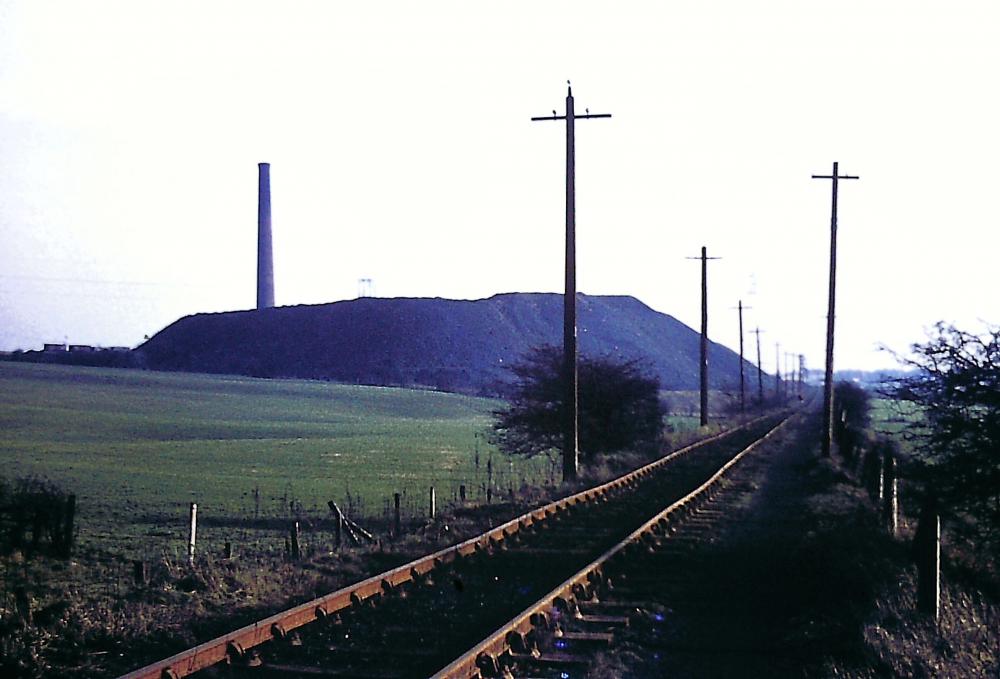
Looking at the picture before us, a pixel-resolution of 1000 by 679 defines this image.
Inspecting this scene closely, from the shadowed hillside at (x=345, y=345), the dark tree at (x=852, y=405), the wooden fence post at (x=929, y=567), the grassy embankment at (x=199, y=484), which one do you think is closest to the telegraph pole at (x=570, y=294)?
the grassy embankment at (x=199, y=484)

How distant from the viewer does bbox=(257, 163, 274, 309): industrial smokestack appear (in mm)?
109188

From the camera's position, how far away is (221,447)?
155ft

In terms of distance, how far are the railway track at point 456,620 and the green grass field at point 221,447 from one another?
9.16 metres

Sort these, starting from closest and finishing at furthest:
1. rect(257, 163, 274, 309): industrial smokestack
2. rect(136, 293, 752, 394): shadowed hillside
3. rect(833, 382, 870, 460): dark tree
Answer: rect(833, 382, 870, 460): dark tree → rect(257, 163, 274, 309): industrial smokestack → rect(136, 293, 752, 394): shadowed hillside

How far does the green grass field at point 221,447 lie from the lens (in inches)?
1156

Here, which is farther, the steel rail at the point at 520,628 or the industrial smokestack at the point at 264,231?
the industrial smokestack at the point at 264,231

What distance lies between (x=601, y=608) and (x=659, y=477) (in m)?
18.6

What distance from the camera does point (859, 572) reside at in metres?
12.9

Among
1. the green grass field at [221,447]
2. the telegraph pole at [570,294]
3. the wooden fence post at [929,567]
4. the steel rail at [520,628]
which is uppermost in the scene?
the telegraph pole at [570,294]

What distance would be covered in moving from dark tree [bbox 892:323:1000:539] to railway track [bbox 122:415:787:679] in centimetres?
442

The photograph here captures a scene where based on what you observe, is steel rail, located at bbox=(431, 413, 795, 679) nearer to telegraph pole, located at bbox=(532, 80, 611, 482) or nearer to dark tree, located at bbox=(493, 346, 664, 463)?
telegraph pole, located at bbox=(532, 80, 611, 482)

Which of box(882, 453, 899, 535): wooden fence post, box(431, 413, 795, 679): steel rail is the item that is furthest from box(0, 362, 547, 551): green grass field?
box(431, 413, 795, 679): steel rail

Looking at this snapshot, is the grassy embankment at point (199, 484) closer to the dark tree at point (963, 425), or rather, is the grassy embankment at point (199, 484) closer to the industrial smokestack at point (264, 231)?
the dark tree at point (963, 425)

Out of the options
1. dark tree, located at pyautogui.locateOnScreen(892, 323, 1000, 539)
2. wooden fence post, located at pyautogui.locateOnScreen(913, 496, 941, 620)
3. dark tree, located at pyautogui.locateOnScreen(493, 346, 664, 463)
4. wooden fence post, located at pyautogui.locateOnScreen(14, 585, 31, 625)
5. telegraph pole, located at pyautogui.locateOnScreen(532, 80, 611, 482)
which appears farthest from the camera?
dark tree, located at pyautogui.locateOnScreen(493, 346, 664, 463)
